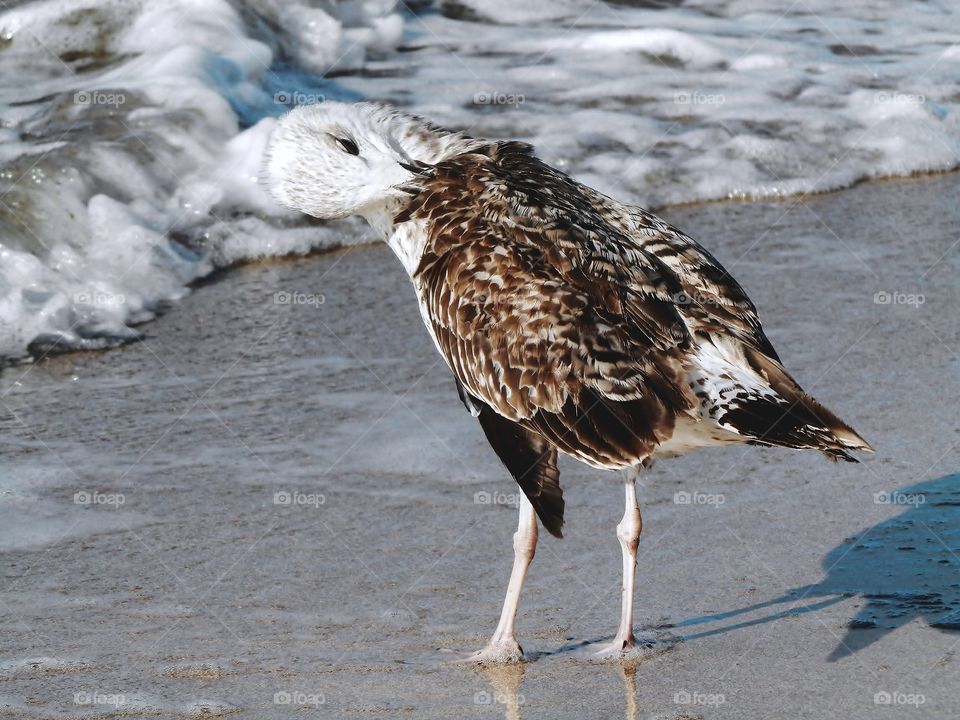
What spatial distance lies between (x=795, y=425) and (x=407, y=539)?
173 centimetres

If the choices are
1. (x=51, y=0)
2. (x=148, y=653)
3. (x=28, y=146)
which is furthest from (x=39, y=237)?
(x=148, y=653)

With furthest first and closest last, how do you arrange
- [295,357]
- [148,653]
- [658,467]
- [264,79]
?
[264,79] → [295,357] → [658,467] → [148,653]

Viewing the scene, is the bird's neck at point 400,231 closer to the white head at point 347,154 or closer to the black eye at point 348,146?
the white head at point 347,154

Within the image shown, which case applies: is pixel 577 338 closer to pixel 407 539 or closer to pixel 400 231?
pixel 400 231

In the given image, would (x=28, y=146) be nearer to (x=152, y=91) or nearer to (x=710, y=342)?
(x=152, y=91)

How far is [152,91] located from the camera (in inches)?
371

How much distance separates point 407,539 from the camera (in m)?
5.10

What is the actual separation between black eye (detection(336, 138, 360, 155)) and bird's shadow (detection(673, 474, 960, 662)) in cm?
219

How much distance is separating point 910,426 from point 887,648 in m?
1.83

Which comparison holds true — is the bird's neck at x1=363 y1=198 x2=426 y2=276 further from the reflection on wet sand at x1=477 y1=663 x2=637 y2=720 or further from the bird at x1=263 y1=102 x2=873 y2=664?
the reflection on wet sand at x1=477 y1=663 x2=637 y2=720

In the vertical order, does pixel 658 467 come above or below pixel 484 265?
below

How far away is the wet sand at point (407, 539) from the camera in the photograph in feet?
13.5

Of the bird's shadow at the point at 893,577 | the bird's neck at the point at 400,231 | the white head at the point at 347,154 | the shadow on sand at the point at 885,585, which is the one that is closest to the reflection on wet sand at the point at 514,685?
the shadow on sand at the point at 885,585

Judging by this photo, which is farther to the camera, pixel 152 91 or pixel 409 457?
pixel 152 91
